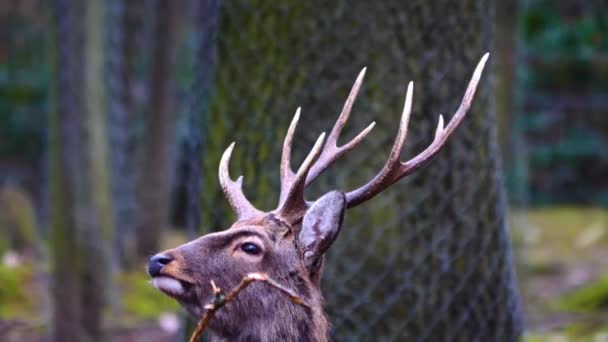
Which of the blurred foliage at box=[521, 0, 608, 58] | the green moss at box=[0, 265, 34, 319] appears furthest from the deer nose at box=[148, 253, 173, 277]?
the blurred foliage at box=[521, 0, 608, 58]

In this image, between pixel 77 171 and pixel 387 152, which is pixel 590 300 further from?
pixel 387 152

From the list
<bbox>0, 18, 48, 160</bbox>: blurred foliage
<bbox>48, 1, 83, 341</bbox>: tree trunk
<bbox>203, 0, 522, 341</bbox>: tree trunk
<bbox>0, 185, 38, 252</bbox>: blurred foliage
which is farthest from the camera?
<bbox>0, 18, 48, 160</bbox>: blurred foliage

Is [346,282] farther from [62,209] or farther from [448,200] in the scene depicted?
[62,209]

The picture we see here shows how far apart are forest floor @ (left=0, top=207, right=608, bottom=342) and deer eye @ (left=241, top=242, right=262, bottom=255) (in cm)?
369

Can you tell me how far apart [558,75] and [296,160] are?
9915 mm

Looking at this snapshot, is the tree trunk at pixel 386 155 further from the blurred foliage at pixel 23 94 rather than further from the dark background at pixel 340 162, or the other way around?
the blurred foliage at pixel 23 94

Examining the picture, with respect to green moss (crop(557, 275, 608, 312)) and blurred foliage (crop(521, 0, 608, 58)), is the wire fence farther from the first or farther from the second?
blurred foliage (crop(521, 0, 608, 58))

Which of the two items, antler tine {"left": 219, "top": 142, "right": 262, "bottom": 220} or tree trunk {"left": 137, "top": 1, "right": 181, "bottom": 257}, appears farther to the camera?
tree trunk {"left": 137, "top": 1, "right": 181, "bottom": 257}

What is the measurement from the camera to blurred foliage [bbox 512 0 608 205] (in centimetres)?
1452

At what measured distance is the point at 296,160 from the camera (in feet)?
17.7

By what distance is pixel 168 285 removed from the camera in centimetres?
381

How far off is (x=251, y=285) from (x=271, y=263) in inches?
3.8

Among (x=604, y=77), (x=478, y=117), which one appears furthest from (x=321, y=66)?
(x=604, y=77)

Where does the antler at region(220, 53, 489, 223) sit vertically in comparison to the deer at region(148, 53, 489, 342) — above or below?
above
